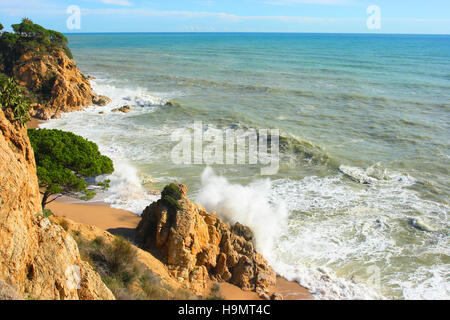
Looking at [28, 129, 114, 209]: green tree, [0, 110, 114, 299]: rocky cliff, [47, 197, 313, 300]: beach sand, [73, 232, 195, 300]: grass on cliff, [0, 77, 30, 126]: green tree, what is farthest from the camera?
[28, 129, 114, 209]: green tree

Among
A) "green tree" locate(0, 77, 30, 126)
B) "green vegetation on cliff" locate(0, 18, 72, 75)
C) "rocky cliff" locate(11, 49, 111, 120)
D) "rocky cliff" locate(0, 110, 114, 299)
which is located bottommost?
"rocky cliff" locate(0, 110, 114, 299)

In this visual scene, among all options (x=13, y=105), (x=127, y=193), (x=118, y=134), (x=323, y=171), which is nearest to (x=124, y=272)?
(x=13, y=105)

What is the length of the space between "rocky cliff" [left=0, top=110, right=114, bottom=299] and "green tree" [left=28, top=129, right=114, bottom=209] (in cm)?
510

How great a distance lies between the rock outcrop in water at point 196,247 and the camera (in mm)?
11242

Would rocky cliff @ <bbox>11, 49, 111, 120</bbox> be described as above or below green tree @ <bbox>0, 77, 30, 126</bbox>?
above

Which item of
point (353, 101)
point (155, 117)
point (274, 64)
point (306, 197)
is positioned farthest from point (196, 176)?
point (274, 64)

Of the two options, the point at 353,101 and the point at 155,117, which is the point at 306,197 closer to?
the point at 155,117

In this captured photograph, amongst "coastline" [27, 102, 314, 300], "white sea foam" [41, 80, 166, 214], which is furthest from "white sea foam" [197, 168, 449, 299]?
"white sea foam" [41, 80, 166, 214]

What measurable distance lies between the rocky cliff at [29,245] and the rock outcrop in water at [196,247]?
3897 millimetres

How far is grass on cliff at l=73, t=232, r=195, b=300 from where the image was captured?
28.3 feet

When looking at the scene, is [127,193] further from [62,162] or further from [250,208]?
[250,208]

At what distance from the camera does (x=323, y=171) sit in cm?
2211

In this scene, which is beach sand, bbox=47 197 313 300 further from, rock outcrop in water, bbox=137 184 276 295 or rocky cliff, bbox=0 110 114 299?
rocky cliff, bbox=0 110 114 299

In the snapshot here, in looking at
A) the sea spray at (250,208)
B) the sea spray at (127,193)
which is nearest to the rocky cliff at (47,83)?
the sea spray at (127,193)
